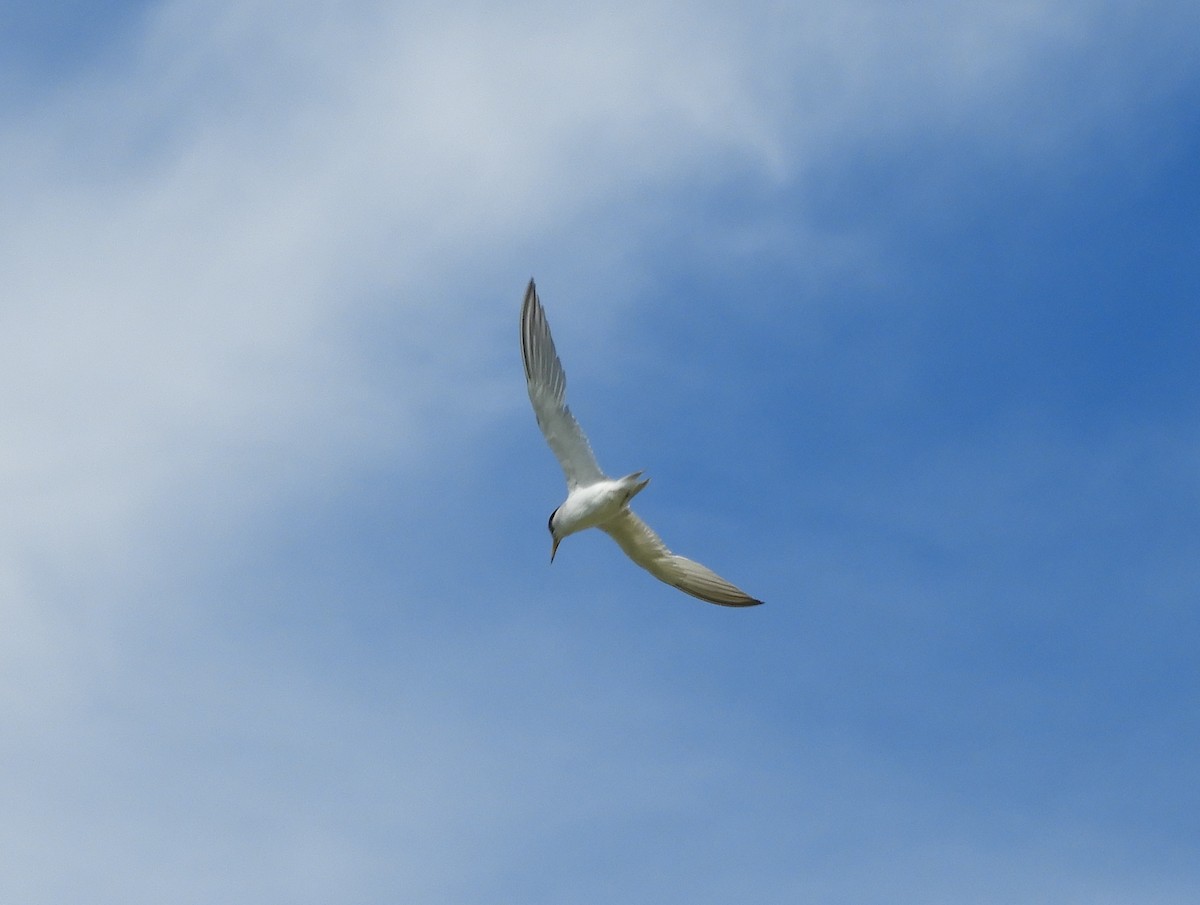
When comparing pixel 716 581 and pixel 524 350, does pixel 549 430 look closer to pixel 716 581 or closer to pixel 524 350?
pixel 524 350

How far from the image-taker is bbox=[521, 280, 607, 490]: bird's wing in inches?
930

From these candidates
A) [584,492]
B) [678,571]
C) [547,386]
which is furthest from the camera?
[678,571]

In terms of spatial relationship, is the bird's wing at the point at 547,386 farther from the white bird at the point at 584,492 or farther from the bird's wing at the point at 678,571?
the bird's wing at the point at 678,571

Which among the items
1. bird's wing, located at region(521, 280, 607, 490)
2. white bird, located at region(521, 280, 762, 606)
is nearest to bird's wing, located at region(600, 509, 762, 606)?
white bird, located at region(521, 280, 762, 606)

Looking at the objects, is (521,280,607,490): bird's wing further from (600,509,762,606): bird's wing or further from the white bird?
(600,509,762,606): bird's wing

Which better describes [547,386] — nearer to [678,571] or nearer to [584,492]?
[584,492]

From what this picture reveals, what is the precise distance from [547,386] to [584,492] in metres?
2.03

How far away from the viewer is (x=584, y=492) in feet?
80.8

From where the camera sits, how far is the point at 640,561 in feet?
86.9

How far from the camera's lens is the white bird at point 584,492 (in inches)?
933

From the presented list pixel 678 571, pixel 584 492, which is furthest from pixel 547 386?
pixel 678 571

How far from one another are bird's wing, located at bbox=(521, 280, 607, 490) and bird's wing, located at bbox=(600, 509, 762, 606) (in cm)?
233

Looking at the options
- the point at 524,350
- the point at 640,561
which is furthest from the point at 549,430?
the point at 640,561

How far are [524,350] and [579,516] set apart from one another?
3137mm
